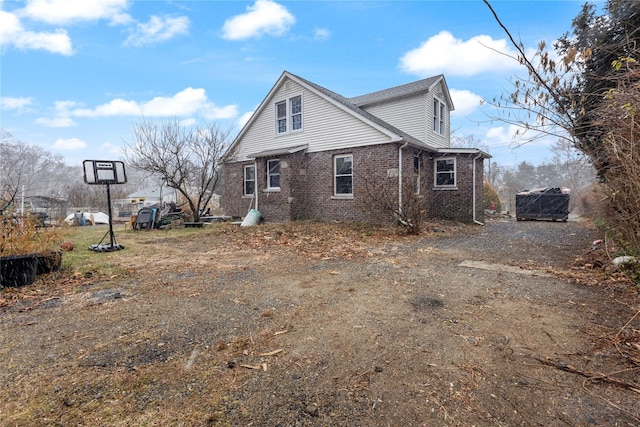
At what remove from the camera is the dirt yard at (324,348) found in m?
1.76

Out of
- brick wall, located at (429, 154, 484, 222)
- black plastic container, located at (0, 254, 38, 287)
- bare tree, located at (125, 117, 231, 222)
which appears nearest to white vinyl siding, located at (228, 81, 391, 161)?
bare tree, located at (125, 117, 231, 222)

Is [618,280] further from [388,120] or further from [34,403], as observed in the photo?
[388,120]

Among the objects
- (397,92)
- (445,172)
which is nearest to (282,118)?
(397,92)

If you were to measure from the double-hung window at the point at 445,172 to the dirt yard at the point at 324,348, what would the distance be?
828 cm

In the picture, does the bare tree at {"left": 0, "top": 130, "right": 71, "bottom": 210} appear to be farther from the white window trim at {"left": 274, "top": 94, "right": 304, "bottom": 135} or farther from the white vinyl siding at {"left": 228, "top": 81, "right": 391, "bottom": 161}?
the white window trim at {"left": 274, "top": 94, "right": 304, "bottom": 135}

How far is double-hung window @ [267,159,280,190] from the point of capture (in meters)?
13.2

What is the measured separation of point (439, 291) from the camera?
3.92m

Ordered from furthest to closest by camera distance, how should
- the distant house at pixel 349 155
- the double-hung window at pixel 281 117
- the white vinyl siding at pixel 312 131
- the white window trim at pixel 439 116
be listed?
the white window trim at pixel 439 116 → the double-hung window at pixel 281 117 → the white vinyl siding at pixel 312 131 → the distant house at pixel 349 155

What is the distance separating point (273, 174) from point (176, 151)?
4538mm

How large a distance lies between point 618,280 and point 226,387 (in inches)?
215

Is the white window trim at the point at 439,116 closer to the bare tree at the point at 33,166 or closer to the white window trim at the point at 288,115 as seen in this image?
the white window trim at the point at 288,115

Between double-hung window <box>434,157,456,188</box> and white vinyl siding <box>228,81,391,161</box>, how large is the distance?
3897 mm

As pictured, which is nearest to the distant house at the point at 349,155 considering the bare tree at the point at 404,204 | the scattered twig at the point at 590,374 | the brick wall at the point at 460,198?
the brick wall at the point at 460,198

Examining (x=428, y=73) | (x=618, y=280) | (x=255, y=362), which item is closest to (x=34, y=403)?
(x=255, y=362)
